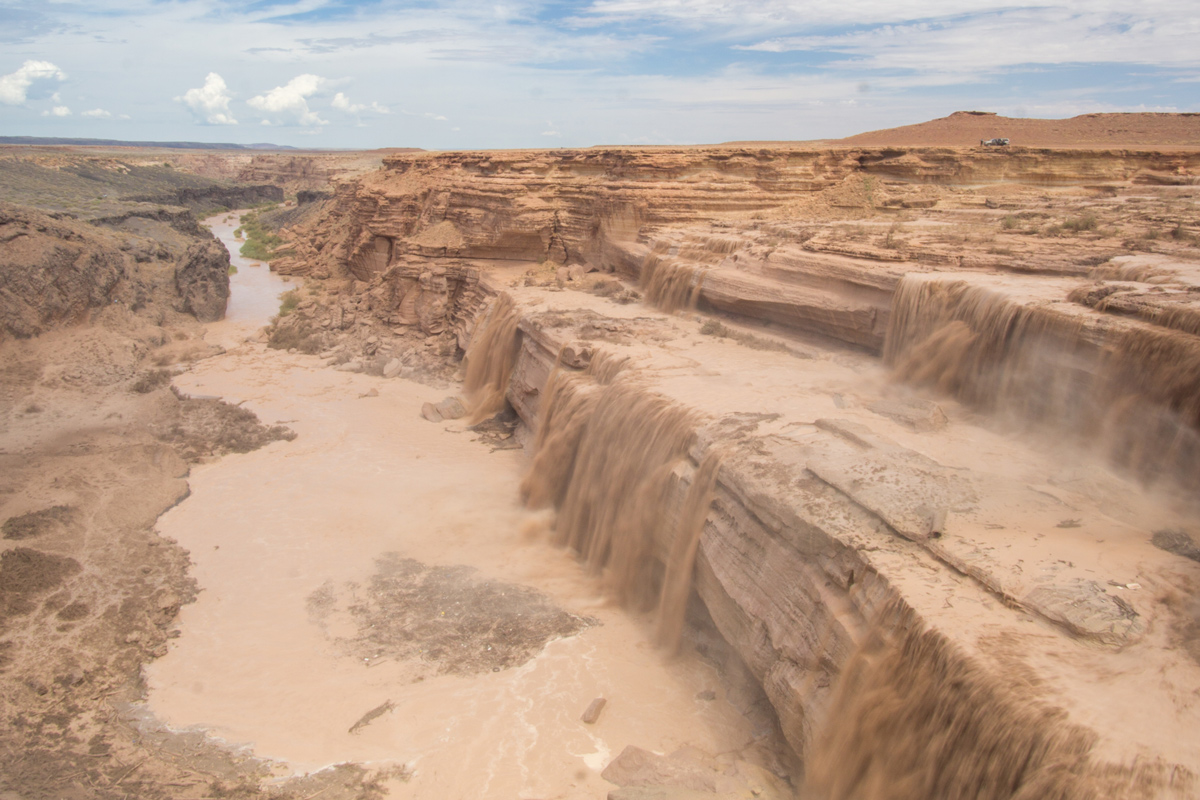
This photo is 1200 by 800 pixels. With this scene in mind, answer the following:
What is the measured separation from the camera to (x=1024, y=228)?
12086 mm

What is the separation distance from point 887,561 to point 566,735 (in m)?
2.99

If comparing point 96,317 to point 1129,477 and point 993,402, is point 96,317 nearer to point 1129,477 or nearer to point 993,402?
point 993,402

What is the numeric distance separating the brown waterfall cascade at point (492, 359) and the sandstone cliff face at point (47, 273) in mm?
9339

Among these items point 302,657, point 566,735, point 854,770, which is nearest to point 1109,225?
point 854,770

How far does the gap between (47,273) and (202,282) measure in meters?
4.68

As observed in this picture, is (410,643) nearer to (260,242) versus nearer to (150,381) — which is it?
(150,381)

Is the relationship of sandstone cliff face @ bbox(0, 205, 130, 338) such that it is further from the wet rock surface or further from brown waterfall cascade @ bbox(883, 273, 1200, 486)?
brown waterfall cascade @ bbox(883, 273, 1200, 486)

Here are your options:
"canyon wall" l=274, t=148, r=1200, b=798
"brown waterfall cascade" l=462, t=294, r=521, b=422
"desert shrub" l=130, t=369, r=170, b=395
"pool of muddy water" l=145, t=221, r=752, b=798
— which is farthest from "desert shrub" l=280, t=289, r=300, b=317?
"pool of muddy water" l=145, t=221, r=752, b=798

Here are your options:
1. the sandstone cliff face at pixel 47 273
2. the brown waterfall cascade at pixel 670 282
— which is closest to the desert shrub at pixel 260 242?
the sandstone cliff face at pixel 47 273

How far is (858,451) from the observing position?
707 cm

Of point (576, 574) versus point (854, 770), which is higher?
point (854, 770)

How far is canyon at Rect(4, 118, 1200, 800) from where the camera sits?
466 centimetres

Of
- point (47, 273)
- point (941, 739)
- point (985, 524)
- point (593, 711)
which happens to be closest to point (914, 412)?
point (985, 524)

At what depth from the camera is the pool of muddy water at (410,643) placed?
246 inches
